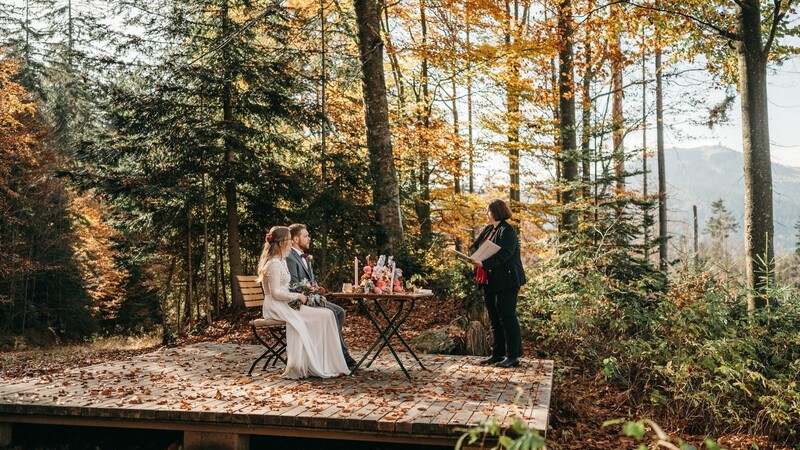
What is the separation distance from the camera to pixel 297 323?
6859 millimetres

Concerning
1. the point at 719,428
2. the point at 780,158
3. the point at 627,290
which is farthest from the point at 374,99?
the point at 719,428

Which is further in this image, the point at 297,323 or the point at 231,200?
the point at 231,200

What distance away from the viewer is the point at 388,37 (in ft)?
54.1

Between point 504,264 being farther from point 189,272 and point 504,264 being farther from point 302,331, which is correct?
point 189,272

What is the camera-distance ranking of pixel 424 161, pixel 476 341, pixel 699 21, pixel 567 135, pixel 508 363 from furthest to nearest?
pixel 424 161
pixel 567 135
pixel 476 341
pixel 699 21
pixel 508 363

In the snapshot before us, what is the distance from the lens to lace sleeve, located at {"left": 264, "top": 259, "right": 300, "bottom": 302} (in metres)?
6.83

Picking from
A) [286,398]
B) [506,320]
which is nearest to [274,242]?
[286,398]

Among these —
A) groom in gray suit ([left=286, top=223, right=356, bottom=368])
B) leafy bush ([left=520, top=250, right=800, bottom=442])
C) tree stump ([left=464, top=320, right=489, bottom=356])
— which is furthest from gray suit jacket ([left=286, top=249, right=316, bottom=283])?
leafy bush ([left=520, top=250, right=800, bottom=442])

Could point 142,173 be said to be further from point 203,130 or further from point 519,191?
point 519,191

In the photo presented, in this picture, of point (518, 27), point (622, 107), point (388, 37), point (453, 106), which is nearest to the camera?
point (518, 27)

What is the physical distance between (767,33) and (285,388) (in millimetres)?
8363

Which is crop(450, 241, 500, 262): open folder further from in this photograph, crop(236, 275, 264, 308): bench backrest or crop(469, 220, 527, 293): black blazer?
crop(236, 275, 264, 308): bench backrest

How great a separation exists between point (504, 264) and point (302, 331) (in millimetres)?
2270

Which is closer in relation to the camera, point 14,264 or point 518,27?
point 518,27
